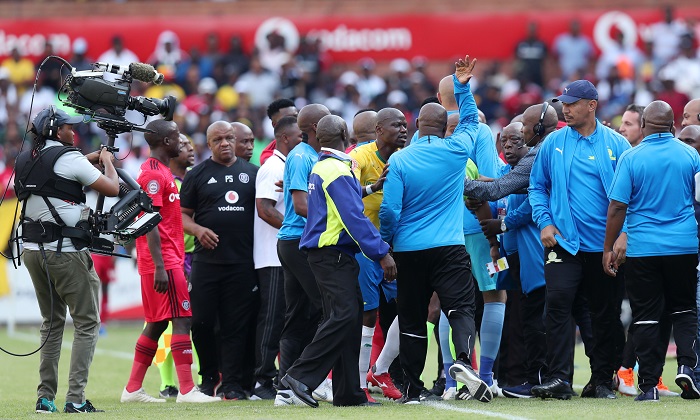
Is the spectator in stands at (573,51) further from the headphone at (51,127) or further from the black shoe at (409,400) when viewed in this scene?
the headphone at (51,127)

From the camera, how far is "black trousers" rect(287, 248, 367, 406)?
346 inches

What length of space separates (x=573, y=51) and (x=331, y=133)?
1655cm

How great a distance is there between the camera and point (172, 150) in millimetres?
10336

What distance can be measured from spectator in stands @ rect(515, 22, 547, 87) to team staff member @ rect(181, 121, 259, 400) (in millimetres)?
14400

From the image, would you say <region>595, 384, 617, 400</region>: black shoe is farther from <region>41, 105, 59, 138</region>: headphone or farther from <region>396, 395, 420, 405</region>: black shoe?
<region>41, 105, 59, 138</region>: headphone

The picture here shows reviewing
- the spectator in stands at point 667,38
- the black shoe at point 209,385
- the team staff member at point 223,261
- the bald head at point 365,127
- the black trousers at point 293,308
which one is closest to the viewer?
the black trousers at point 293,308

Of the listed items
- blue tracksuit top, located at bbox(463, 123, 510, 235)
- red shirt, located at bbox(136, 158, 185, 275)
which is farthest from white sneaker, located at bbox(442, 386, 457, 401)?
red shirt, located at bbox(136, 158, 185, 275)

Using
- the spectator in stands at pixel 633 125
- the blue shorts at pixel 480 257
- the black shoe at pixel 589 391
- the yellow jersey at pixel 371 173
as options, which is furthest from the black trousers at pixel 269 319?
the spectator in stands at pixel 633 125

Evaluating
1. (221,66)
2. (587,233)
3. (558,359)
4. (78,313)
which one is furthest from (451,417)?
(221,66)

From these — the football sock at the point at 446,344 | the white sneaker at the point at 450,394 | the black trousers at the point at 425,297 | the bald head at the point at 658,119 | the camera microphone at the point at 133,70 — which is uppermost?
the bald head at the point at 658,119

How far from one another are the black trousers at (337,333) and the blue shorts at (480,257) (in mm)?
1430

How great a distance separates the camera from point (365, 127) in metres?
10.3

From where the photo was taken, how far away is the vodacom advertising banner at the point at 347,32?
25328 mm

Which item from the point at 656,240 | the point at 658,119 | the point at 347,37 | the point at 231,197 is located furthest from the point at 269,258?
the point at 347,37
